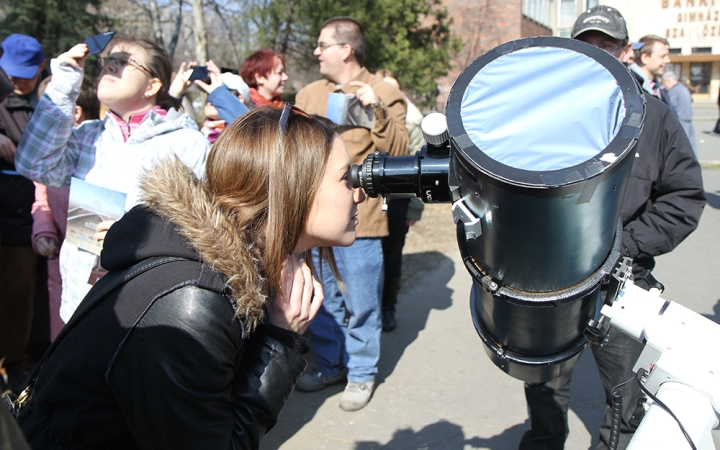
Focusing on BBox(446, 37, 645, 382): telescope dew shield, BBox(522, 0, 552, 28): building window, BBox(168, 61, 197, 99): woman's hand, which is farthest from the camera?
BBox(522, 0, 552, 28): building window

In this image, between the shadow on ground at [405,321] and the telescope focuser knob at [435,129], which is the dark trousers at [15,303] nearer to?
the shadow on ground at [405,321]

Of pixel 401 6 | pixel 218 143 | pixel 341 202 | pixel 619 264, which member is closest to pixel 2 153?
pixel 218 143

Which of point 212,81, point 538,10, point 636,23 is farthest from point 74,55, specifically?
point 636,23

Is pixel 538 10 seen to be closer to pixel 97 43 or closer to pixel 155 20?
pixel 155 20

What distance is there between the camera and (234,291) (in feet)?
4.41

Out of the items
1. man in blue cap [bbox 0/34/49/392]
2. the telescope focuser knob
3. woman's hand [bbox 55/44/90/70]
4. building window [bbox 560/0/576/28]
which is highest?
woman's hand [bbox 55/44/90/70]

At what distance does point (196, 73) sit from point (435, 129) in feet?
7.12

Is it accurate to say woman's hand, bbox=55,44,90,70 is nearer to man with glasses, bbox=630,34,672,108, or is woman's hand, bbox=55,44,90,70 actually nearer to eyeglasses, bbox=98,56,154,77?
eyeglasses, bbox=98,56,154,77

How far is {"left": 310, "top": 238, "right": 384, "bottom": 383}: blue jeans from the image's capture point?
3.26m

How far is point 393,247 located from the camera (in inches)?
168

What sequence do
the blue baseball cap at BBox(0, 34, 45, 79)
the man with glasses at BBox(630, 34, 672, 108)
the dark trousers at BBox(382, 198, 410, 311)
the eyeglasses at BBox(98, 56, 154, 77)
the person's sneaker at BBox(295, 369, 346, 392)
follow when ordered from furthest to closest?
the man with glasses at BBox(630, 34, 672, 108) < the dark trousers at BBox(382, 198, 410, 311) < the blue baseball cap at BBox(0, 34, 45, 79) < the person's sneaker at BBox(295, 369, 346, 392) < the eyeglasses at BBox(98, 56, 154, 77)

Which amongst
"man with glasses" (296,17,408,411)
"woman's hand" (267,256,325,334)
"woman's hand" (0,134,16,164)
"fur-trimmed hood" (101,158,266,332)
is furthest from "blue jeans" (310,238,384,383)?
"woman's hand" (0,134,16,164)

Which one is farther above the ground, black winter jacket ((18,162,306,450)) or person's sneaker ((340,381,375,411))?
black winter jacket ((18,162,306,450))

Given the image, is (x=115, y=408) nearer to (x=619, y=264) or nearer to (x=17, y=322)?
(x=619, y=264)
